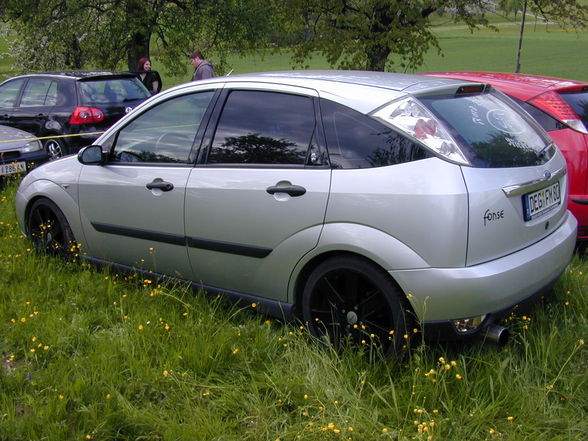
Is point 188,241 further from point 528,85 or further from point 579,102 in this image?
point 579,102

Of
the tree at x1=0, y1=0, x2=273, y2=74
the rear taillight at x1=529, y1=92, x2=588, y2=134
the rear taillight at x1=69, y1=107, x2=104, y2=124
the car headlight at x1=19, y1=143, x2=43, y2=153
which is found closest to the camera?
the rear taillight at x1=529, y1=92, x2=588, y2=134

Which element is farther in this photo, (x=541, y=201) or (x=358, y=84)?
(x=358, y=84)

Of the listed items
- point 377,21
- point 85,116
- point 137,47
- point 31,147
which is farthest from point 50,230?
point 137,47

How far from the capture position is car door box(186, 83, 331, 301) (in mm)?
3350

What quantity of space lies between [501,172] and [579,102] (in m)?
2.31

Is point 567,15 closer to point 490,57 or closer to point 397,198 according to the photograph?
point 397,198

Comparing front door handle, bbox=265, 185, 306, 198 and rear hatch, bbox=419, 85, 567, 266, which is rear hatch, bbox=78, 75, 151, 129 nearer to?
front door handle, bbox=265, 185, 306, 198

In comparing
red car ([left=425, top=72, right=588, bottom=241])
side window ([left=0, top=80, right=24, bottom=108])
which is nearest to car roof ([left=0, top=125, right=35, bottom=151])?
side window ([left=0, top=80, right=24, bottom=108])

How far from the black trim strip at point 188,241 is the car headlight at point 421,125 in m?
0.99

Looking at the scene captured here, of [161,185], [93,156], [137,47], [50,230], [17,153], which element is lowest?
[50,230]

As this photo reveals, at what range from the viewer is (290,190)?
335 centimetres

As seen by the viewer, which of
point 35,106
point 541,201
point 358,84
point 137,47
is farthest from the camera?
point 137,47

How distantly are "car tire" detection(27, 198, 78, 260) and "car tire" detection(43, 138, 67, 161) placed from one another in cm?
448

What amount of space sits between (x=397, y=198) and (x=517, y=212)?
0.62 m
